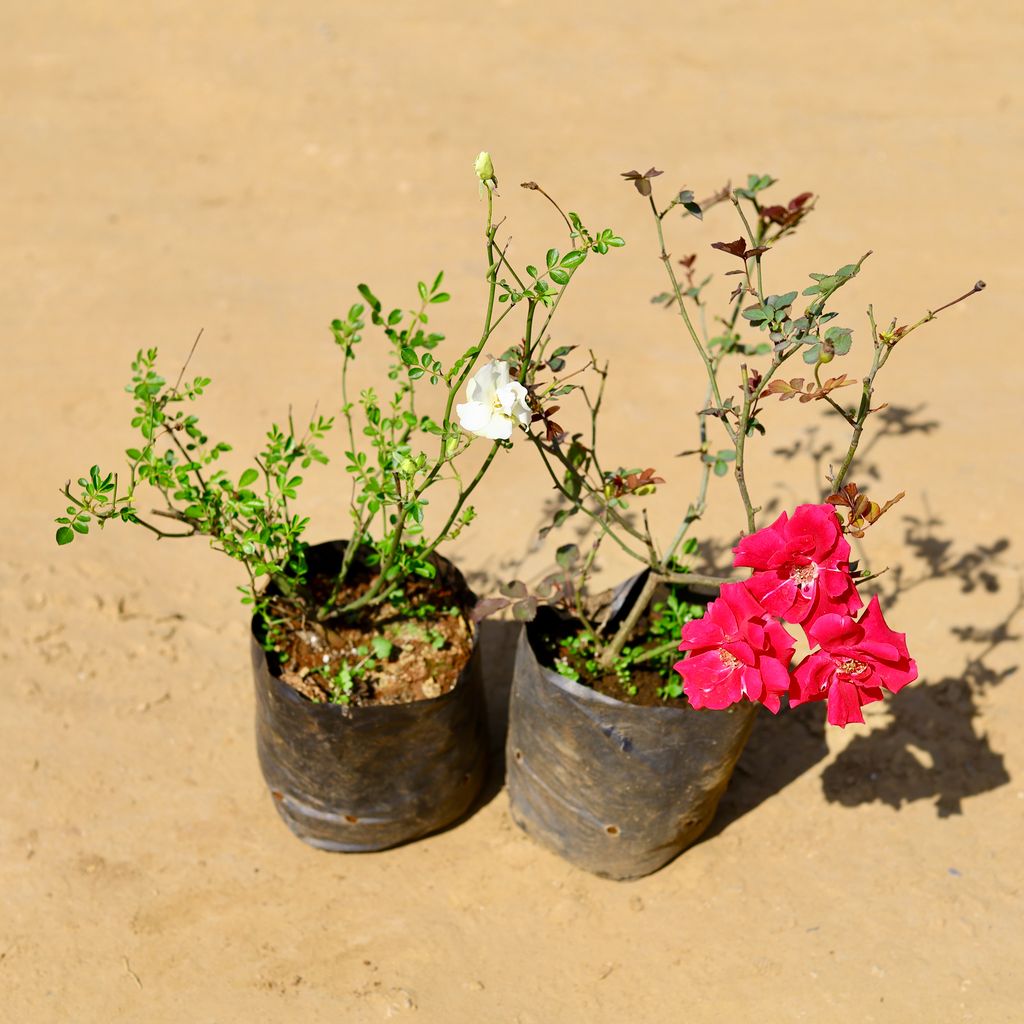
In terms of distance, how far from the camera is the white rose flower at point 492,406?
5.96 ft

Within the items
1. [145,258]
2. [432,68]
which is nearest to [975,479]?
[145,258]

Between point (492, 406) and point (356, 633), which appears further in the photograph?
point (356, 633)

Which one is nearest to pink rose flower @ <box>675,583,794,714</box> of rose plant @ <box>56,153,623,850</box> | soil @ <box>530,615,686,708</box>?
soil @ <box>530,615,686,708</box>

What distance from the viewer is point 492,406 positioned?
6.05ft

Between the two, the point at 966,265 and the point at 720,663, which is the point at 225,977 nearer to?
the point at 720,663

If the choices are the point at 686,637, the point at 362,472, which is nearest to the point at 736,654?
the point at 686,637

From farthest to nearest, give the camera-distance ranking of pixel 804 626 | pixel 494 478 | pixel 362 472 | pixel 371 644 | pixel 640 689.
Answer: pixel 494 478 → pixel 371 644 → pixel 640 689 → pixel 362 472 → pixel 804 626

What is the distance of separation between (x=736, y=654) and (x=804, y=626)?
12cm

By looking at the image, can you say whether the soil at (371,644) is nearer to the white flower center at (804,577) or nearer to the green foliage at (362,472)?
the green foliage at (362,472)

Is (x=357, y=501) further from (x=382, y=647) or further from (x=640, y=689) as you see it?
(x=640, y=689)

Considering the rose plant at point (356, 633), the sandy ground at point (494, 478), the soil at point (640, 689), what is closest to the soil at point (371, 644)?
the rose plant at point (356, 633)

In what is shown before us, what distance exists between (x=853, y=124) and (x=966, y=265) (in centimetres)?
119

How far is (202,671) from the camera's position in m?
2.99

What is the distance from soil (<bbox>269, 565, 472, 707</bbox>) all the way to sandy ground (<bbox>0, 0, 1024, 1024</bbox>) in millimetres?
425
